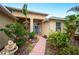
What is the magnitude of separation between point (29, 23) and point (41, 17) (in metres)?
0.24

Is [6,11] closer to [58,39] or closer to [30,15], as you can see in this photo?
[30,15]

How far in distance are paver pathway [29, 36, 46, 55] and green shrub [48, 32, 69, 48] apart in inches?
5.3

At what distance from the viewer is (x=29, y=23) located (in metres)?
3.43

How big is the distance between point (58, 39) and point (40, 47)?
1.14 ft

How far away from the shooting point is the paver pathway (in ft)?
10.8

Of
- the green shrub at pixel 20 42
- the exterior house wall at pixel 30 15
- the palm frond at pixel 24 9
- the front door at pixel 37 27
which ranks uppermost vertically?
the palm frond at pixel 24 9

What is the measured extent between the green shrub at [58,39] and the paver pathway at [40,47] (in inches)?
5.3

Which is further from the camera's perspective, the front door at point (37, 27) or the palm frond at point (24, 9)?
the front door at point (37, 27)

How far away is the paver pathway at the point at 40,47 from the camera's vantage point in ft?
10.8

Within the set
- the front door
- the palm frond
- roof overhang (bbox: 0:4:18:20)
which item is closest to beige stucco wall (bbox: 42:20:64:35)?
the front door

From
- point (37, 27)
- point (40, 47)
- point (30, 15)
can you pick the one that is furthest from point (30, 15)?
point (40, 47)

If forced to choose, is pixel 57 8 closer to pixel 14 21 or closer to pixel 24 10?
pixel 24 10

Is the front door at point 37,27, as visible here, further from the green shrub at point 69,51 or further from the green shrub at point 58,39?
the green shrub at point 69,51

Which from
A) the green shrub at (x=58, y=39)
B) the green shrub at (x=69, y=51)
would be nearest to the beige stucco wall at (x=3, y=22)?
the green shrub at (x=58, y=39)
